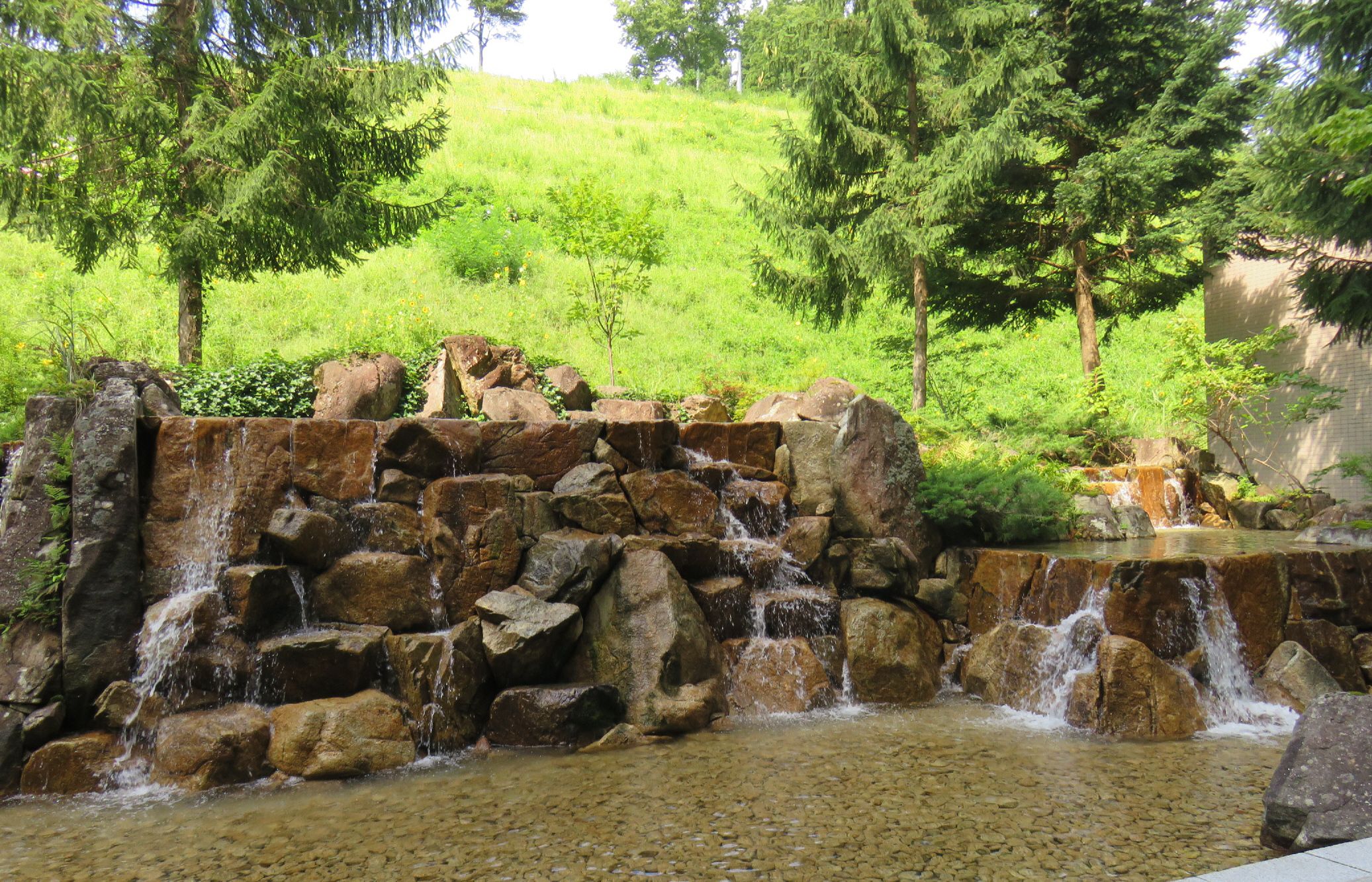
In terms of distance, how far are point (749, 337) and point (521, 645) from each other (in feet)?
50.9

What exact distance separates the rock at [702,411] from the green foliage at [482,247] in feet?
27.3

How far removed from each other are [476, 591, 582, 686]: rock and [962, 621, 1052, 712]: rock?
144 inches

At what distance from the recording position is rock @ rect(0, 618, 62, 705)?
6098 millimetres

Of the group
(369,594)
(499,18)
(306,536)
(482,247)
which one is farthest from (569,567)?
(499,18)

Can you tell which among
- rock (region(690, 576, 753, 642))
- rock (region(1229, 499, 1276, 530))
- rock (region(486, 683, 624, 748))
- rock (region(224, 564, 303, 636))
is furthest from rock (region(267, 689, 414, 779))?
rock (region(1229, 499, 1276, 530))

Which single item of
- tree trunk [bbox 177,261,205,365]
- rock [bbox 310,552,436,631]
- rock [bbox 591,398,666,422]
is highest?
tree trunk [bbox 177,261,205,365]

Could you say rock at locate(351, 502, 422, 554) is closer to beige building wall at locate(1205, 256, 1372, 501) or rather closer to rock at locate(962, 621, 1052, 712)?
rock at locate(962, 621, 1052, 712)

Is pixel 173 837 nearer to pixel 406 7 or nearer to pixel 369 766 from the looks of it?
pixel 369 766

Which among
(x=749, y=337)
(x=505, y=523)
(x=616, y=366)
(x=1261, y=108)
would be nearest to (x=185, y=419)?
(x=505, y=523)

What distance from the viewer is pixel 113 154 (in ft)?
36.6

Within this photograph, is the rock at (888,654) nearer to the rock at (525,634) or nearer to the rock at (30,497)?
the rock at (525,634)

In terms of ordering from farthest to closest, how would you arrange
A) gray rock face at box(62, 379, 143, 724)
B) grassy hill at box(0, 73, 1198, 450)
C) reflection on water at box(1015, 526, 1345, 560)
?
1. grassy hill at box(0, 73, 1198, 450)
2. reflection on water at box(1015, 526, 1345, 560)
3. gray rock face at box(62, 379, 143, 724)

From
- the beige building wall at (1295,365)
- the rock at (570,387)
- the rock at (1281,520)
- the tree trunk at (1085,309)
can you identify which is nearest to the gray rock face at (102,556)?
the rock at (570,387)

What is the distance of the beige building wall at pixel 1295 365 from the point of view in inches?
494
